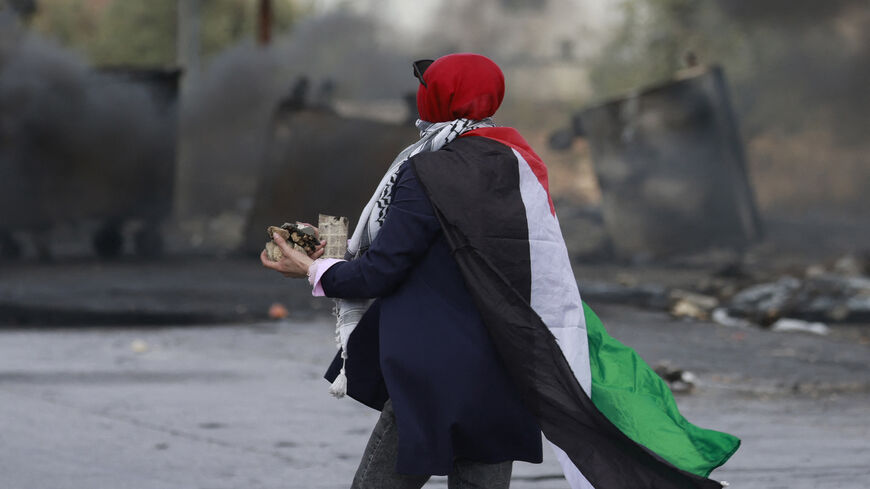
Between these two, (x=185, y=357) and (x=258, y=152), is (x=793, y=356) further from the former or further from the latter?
(x=258, y=152)

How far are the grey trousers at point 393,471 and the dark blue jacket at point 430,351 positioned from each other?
47mm

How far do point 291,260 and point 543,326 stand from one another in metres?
0.66

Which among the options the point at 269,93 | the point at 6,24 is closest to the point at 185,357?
the point at 6,24

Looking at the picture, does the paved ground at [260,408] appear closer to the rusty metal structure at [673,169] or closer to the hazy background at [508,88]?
the rusty metal structure at [673,169]

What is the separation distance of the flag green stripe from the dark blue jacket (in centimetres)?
21

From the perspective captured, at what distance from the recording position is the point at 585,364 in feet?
9.72

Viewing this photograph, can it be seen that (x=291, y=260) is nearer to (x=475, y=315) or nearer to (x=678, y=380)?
(x=475, y=315)

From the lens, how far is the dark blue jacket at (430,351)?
113 inches

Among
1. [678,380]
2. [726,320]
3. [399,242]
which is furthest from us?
[726,320]

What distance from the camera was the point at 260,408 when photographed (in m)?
6.60

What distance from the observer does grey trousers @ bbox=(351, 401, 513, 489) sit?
117 inches

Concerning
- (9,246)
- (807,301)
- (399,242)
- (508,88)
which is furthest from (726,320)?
(508,88)

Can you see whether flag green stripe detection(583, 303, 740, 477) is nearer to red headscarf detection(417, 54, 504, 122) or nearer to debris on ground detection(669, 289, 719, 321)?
red headscarf detection(417, 54, 504, 122)

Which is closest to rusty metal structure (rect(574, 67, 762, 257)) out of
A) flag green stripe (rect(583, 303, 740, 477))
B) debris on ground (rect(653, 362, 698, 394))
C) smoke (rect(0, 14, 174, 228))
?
smoke (rect(0, 14, 174, 228))
